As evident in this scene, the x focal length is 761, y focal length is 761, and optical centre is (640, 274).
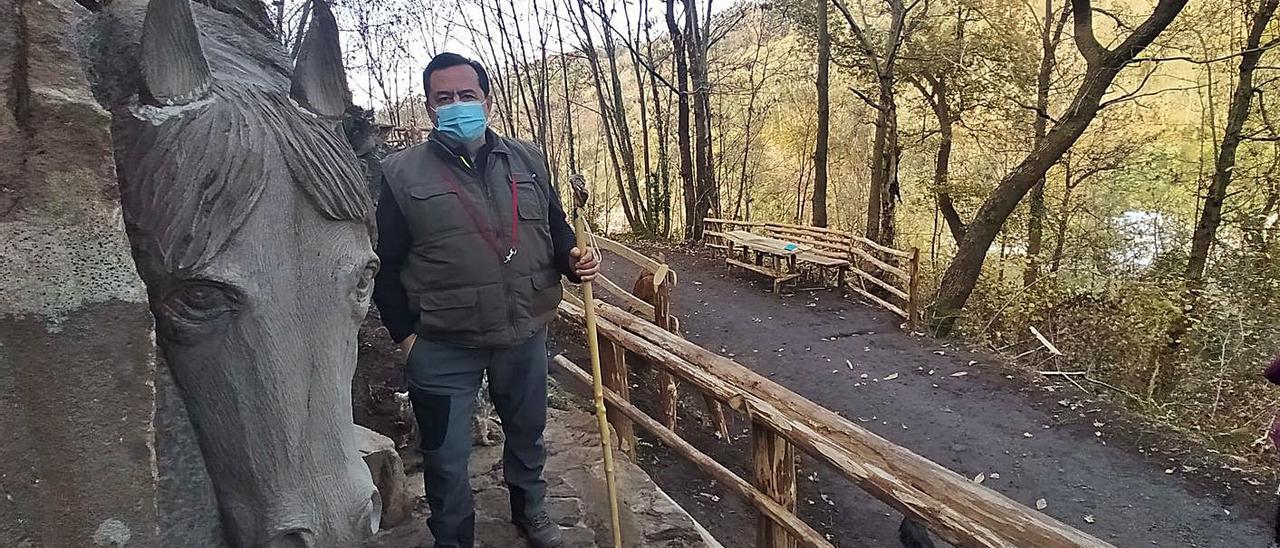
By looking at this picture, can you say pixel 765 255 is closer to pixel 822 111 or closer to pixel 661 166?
pixel 822 111

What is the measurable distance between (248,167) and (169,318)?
194mm

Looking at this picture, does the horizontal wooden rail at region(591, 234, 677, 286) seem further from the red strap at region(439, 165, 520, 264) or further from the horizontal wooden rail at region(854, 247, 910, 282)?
the horizontal wooden rail at region(854, 247, 910, 282)

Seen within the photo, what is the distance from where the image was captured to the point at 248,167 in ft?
2.88

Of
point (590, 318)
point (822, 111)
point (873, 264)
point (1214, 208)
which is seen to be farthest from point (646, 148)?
point (590, 318)

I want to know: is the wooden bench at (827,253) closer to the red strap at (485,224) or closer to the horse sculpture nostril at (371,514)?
the red strap at (485,224)

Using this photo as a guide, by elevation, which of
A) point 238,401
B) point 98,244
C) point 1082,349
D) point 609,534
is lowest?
point 1082,349

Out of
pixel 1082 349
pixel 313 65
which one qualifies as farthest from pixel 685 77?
pixel 313 65

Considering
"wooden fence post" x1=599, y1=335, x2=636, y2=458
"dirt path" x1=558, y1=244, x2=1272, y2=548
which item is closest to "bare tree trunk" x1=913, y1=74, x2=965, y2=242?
"dirt path" x1=558, y1=244, x2=1272, y2=548

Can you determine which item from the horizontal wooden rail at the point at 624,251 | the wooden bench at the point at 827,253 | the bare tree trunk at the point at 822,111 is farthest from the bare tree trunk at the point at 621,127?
the horizontal wooden rail at the point at 624,251

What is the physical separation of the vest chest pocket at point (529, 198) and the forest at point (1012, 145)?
312 centimetres

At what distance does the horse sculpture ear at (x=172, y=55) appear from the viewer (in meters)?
0.80

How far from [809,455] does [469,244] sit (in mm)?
1602

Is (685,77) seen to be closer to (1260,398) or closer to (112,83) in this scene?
(1260,398)

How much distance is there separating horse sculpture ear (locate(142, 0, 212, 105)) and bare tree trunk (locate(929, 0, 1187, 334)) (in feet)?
27.5
